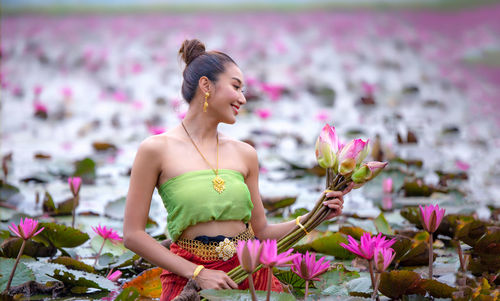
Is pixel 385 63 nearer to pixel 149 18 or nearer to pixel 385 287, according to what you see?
pixel 149 18

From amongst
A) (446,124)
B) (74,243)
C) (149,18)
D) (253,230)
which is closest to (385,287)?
(253,230)

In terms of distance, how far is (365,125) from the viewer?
3936mm

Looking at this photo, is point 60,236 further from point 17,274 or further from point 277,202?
point 277,202

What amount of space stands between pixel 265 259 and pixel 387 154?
6.54 feet

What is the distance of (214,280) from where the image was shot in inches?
41.7

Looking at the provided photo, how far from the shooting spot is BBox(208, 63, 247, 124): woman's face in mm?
1208

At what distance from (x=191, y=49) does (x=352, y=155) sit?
1.48 feet

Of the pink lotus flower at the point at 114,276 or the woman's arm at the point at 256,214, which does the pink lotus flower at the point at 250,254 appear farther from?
the pink lotus flower at the point at 114,276

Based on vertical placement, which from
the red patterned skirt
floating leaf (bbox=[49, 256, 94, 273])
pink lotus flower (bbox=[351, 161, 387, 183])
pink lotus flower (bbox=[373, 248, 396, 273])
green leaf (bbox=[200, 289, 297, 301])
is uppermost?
pink lotus flower (bbox=[351, 161, 387, 183])

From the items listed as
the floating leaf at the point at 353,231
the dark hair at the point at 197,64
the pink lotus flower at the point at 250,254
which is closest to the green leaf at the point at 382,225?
the floating leaf at the point at 353,231

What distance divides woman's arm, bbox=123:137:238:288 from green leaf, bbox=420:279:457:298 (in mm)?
336

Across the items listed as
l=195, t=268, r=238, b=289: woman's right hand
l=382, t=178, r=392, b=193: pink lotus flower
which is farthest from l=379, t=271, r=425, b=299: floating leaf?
l=382, t=178, r=392, b=193: pink lotus flower

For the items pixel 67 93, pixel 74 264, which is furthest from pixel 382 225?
pixel 67 93

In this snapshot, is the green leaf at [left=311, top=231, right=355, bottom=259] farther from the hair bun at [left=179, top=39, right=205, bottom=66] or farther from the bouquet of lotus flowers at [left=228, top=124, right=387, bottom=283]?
the hair bun at [left=179, top=39, right=205, bottom=66]
